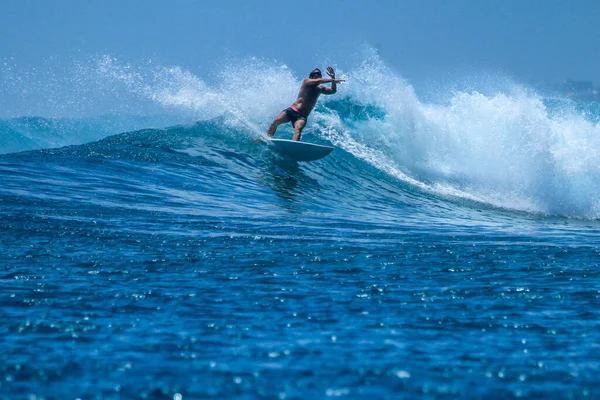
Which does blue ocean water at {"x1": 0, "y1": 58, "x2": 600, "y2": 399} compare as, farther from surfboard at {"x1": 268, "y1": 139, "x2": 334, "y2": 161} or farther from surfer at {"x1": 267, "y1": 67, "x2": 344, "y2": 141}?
surfer at {"x1": 267, "y1": 67, "x2": 344, "y2": 141}

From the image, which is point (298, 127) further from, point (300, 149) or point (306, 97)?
point (306, 97)

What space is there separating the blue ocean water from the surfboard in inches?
14.1

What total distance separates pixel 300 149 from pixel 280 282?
917cm

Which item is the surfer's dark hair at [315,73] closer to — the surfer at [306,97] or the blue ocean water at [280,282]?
the surfer at [306,97]

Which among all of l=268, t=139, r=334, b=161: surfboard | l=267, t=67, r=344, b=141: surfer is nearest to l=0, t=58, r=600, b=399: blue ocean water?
l=268, t=139, r=334, b=161: surfboard

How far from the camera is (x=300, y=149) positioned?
1415 centimetres

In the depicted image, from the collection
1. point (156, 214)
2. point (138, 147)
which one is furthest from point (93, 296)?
point (138, 147)

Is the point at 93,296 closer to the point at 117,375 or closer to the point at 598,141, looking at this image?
the point at 117,375

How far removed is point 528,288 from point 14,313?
3.58m

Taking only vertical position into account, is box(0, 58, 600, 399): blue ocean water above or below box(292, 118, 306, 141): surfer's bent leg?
below

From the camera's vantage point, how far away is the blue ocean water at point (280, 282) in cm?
320

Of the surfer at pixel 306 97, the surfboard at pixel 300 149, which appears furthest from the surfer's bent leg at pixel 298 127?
the surfboard at pixel 300 149

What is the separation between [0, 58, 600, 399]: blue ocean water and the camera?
10.5 feet

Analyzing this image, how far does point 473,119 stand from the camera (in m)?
18.1
